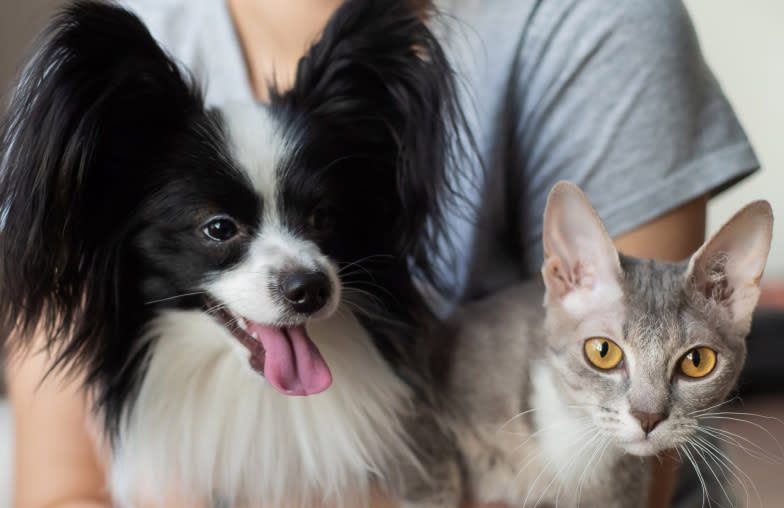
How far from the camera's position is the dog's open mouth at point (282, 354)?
3.81 feet

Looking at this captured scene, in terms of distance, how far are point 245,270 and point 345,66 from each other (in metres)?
0.44

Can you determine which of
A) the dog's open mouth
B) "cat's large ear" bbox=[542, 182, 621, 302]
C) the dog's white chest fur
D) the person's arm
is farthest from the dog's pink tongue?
the person's arm

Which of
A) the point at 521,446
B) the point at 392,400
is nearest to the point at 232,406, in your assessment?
the point at 392,400

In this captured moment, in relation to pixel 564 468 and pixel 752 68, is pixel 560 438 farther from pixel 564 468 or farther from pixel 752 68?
pixel 752 68

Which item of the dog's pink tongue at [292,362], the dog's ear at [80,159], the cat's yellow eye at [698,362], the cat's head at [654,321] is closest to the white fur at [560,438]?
the cat's head at [654,321]

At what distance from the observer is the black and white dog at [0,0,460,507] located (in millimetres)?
1159

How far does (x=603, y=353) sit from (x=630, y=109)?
70 cm

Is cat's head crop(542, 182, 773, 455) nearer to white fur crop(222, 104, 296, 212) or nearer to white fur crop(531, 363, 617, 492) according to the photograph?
white fur crop(531, 363, 617, 492)

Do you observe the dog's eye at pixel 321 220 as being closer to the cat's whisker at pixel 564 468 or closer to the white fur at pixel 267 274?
the white fur at pixel 267 274

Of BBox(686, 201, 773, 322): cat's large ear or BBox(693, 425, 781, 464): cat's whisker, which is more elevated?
BBox(686, 201, 773, 322): cat's large ear

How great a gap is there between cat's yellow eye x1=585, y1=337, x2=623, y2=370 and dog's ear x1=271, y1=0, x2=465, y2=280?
49 centimetres

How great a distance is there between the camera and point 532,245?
1.65 metres

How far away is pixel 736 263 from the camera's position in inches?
37.2

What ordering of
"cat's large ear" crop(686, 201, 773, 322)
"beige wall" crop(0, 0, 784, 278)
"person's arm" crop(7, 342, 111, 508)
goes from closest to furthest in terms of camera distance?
1. "cat's large ear" crop(686, 201, 773, 322)
2. "person's arm" crop(7, 342, 111, 508)
3. "beige wall" crop(0, 0, 784, 278)
